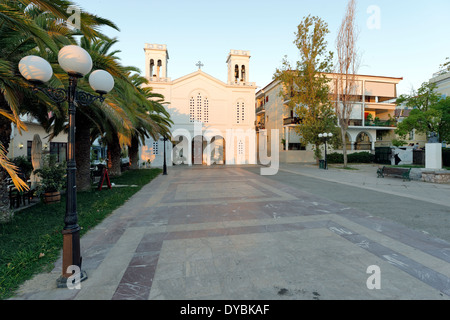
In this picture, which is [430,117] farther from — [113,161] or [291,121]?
[113,161]

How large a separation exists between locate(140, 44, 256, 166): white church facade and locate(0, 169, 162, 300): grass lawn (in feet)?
69.7

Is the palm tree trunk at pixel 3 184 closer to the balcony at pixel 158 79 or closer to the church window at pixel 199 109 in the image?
the church window at pixel 199 109

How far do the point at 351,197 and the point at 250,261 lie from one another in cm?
684

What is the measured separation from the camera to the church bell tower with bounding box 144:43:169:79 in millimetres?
28219

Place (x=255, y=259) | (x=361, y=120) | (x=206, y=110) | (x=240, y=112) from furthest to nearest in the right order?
(x=361, y=120) → (x=240, y=112) → (x=206, y=110) → (x=255, y=259)

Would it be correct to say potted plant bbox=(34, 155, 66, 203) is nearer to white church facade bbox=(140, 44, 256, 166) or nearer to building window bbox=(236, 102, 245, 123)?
white church facade bbox=(140, 44, 256, 166)

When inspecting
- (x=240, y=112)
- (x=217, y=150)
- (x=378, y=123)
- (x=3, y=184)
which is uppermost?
(x=240, y=112)

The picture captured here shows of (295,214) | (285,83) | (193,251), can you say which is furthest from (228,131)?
(193,251)

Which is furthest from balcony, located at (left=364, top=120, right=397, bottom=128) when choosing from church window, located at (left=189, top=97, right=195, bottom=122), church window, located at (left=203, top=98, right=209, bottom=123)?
church window, located at (left=189, top=97, right=195, bottom=122)

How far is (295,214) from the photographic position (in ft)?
20.7

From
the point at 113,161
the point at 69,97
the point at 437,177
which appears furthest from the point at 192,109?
the point at 69,97

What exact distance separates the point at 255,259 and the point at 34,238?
450 centimetres

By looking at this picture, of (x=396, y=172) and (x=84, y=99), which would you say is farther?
(x=396, y=172)

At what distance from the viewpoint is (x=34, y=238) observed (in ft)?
14.5
